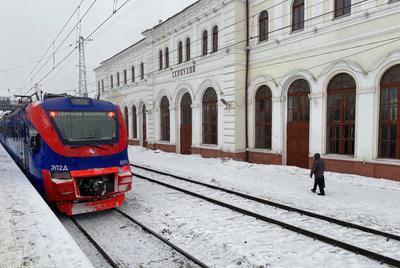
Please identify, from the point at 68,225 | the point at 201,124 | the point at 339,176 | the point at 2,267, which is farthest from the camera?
the point at 201,124

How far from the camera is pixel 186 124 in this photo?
21938mm

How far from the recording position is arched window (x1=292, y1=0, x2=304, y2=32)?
14133mm

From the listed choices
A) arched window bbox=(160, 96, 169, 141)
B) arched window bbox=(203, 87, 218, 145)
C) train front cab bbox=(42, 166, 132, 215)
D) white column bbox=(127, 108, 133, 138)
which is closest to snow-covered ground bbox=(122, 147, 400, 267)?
train front cab bbox=(42, 166, 132, 215)

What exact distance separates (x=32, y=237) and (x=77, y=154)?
2621 millimetres

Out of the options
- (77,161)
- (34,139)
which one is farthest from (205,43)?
(77,161)

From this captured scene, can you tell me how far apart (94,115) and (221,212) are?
13.7ft

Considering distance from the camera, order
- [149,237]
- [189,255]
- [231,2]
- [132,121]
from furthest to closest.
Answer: [132,121] → [231,2] → [149,237] → [189,255]

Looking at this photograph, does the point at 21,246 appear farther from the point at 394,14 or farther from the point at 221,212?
the point at 394,14

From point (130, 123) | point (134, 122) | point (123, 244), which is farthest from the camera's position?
point (130, 123)

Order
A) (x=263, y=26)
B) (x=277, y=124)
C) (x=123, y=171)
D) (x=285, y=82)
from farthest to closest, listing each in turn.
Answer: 1. (x=263, y=26)
2. (x=277, y=124)
3. (x=285, y=82)
4. (x=123, y=171)

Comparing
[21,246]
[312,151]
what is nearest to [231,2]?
[312,151]

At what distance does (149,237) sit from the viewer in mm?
6281

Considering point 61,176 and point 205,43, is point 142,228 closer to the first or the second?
point 61,176

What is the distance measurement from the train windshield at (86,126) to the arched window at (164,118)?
15786 millimetres
